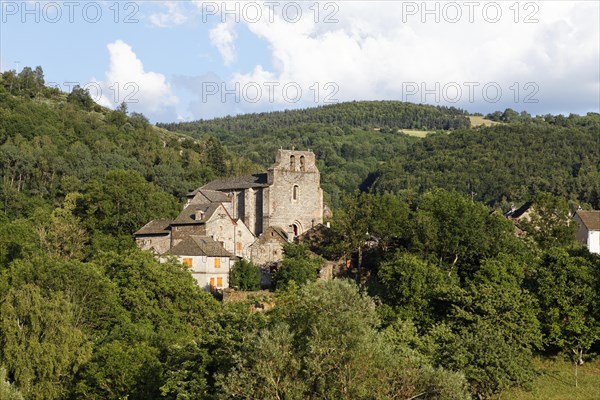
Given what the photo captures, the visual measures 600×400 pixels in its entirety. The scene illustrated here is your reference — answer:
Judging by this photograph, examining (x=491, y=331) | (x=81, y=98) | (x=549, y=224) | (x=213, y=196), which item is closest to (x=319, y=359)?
(x=491, y=331)

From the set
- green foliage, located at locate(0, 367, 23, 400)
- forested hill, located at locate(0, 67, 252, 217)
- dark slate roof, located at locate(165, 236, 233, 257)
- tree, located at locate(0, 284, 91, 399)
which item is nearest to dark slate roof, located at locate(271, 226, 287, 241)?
dark slate roof, located at locate(165, 236, 233, 257)

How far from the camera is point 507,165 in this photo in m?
138

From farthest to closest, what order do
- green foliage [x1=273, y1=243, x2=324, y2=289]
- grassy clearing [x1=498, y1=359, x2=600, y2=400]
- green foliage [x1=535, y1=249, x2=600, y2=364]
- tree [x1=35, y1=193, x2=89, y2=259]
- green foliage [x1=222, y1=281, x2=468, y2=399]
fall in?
tree [x1=35, y1=193, x2=89, y2=259] < green foliage [x1=273, y1=243, x2=324, y2=289] < green foliage [x1=535, y1=249, x2=600, y2=364] < grassy clearing [x1=498, y1=359, x2=600, y2=400] < green foliage [x1=222, y1=281, x2=468, y2=399]

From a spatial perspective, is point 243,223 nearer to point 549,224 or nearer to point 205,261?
point 205,261

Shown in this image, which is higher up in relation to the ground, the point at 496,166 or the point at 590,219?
the point at 496,166

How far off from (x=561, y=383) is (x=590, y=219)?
38.1 meters

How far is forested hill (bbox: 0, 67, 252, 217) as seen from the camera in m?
90.5

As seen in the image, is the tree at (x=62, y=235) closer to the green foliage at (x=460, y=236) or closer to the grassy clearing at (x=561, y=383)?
the green foliage at (x=460, y=236)

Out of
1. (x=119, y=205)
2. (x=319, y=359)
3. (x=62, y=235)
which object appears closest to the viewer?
(x=319, y=359)

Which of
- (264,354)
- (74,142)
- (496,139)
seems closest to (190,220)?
(264,354)

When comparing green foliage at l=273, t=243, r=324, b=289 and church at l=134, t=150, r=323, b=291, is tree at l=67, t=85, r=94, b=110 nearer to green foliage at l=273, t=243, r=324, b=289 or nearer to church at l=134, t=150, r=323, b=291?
church at l=134, t=150, r=323, b=291

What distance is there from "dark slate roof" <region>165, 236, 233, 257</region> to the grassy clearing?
22.5 metres

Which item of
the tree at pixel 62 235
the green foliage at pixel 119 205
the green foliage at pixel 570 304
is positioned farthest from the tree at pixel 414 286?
the tree at pixel 62 235

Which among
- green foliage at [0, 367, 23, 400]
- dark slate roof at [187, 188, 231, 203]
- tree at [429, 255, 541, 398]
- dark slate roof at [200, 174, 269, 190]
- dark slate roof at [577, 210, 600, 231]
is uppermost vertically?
dark slate roof at [200, 174, 269, 190]
